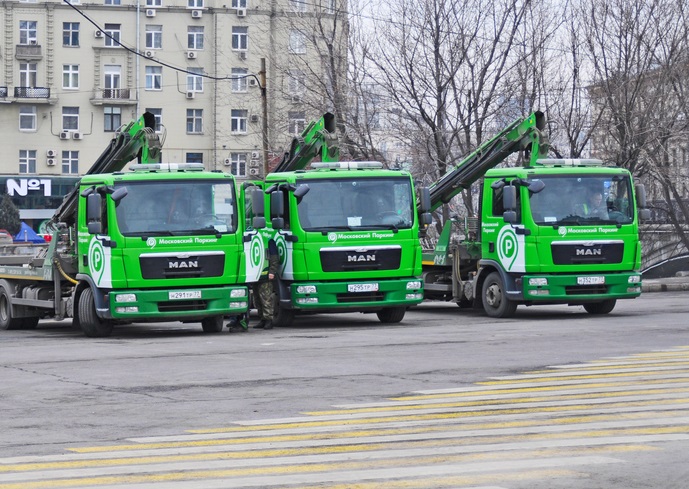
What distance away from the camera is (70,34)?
79.0m

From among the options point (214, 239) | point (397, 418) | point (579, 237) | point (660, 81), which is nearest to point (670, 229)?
point (660, 81)

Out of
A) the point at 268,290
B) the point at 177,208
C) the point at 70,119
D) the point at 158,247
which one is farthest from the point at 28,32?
the point at 158,247

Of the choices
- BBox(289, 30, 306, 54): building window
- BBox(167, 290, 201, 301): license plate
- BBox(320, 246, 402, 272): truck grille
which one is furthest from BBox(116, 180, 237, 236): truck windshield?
BBox(289, 30, 306, 54): building window

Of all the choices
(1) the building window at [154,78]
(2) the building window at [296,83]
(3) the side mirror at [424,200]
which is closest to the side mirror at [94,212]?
(3) the side mirror at [424,200]

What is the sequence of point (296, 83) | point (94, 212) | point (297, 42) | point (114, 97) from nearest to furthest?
point (94, 212) < point (296, 83) < point (297, 42) < point (114, 97)

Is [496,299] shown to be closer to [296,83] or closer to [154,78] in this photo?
[296,83]

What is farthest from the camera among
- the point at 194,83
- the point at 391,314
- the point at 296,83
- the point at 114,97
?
the point at 194,83

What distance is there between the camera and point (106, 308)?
2047 centimetres

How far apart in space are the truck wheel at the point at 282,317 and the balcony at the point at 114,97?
5788 centimetres

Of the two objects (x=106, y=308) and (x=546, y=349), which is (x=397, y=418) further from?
(x=106, y=308)

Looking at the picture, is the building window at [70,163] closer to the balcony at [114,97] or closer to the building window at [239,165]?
the balcony at [114,97]

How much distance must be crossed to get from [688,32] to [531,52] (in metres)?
4.36

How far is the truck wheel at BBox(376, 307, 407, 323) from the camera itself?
23547 mm

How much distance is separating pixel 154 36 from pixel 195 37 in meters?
2.41
